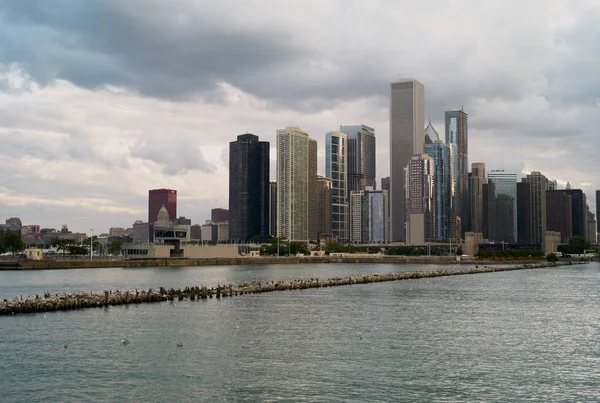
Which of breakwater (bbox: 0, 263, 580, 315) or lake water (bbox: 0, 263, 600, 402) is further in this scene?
breakwater (bbox: 0, 263, 580, 315)

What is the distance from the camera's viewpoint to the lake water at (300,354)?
1396 inches

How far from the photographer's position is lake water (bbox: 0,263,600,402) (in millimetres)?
35469

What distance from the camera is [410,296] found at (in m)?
93.7

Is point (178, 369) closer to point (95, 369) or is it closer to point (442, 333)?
point (95, 369)

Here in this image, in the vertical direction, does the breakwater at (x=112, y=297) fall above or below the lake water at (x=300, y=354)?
above

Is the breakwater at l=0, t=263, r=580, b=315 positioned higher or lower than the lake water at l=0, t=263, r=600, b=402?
higher

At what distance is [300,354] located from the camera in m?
45.1

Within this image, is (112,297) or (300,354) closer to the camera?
(300,354)

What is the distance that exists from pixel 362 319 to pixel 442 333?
400 inches

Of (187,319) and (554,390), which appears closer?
(554,390)

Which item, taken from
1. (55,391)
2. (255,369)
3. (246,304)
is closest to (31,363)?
(55,391)

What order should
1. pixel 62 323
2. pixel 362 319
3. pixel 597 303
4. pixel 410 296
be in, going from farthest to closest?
pixel 410 296
pixel 597 303
pixel 362 319
pixel 62 323

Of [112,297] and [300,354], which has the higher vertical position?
[112,297]

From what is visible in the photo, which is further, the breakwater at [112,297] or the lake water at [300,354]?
the breakwater at [112,297]
